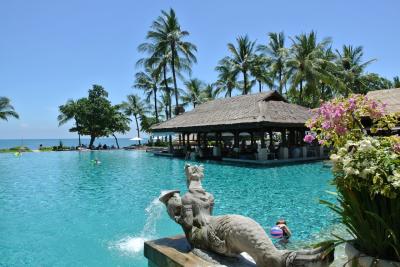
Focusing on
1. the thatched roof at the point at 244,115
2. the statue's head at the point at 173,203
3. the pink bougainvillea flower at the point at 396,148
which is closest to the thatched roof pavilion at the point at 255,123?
the thatched roof at the point at 244,115

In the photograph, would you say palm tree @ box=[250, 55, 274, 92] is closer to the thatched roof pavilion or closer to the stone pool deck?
the thatched roof pavilion

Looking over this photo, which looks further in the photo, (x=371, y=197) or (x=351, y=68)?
(x=351, y=68)

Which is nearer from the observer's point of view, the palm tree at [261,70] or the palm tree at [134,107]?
the palm tree at [261,70]

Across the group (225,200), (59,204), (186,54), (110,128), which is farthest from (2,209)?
(110,128)

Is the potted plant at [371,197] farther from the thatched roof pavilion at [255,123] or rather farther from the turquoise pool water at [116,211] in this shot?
the thatched roof pavilion at [255,123]

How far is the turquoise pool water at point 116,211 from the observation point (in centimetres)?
661

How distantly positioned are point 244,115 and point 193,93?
27.1 meters

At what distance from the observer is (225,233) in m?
3.39

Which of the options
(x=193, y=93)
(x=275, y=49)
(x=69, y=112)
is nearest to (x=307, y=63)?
(x=275, y=49)

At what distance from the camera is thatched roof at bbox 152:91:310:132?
20.2 meters

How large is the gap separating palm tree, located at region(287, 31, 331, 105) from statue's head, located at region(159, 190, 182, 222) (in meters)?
26.1

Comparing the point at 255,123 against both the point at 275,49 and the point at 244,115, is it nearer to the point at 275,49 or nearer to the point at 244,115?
the point at 244,115

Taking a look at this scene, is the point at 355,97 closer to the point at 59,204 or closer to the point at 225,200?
the point at 225,200

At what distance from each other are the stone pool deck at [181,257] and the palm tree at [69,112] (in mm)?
41246
